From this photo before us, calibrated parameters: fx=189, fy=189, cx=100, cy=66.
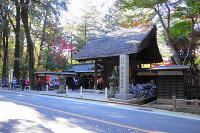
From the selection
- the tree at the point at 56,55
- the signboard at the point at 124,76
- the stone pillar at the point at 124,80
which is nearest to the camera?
the stone pillar at the point at 124,80

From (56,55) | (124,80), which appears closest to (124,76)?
(124,80)

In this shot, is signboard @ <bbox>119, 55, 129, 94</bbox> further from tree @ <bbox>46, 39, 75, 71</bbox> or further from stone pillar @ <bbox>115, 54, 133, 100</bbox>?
tree @ <bbox>46, 39, 75, 71</bbox>

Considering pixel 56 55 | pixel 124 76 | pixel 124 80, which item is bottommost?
pixel 124 80

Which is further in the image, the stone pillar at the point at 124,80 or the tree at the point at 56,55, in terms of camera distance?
the tree at the point at 56,55

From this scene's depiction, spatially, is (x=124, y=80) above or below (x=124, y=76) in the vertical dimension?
below

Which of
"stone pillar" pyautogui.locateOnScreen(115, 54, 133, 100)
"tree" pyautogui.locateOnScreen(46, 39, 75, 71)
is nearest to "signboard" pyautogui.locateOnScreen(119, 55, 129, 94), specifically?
"stone pillar" pyautogui.locateOnScreen(115, 54, 133, 100)

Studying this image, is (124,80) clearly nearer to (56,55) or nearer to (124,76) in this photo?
(124,76)

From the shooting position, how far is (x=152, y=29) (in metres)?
19.6

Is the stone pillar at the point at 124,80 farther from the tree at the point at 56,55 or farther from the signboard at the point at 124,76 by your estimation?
the tree at the point at 56,55

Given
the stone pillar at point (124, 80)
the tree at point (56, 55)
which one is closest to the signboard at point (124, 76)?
the stone pillar at point (124, 80)

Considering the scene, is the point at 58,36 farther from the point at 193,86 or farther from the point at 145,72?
the point at 193,86

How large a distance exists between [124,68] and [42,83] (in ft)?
49.6

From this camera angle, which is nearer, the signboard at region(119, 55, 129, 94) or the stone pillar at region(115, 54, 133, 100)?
the stone pillar at region(115, 54, 133, 100)

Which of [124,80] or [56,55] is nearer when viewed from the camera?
[124,80]
